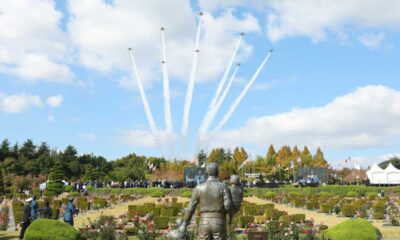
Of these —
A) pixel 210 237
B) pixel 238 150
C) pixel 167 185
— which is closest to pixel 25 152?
pixel 167 185

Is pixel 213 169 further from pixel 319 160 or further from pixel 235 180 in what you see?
pixel 319 160

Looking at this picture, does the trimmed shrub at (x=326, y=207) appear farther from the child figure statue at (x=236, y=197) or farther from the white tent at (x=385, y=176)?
the white tent at (x=385, y=176)

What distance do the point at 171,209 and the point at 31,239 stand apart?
521 inches

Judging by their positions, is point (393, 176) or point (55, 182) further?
point (393, 176)

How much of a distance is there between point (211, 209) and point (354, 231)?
382 inches

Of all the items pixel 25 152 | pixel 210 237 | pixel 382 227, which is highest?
pixel 25 152

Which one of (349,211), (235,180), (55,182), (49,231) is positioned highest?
(55,182)

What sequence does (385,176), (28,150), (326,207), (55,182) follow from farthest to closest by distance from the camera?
(28,150)
(385,176)
(55,182)
(326,207)

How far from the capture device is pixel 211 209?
794 centimetres

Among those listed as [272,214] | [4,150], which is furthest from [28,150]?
[272,214]

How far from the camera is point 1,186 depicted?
44.3 metres

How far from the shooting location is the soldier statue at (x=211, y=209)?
25.8 feet

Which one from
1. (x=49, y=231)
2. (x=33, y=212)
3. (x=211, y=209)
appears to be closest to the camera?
(x=211, y=209)

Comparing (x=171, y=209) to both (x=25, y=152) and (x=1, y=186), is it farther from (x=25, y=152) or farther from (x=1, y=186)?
(x=25, y=152)
